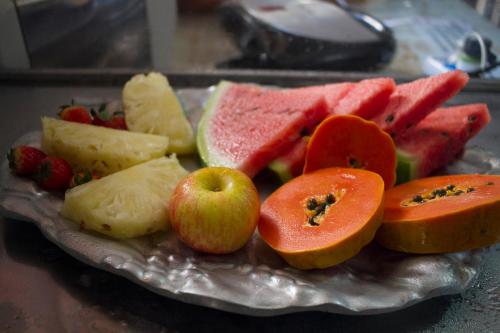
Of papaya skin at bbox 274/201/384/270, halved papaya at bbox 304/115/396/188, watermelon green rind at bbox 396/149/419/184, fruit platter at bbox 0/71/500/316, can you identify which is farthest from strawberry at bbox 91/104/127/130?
watermelon green rind at bbox 396/149/419/184

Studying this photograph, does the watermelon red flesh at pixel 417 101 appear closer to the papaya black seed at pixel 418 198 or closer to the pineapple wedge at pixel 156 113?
the papaya black seed at pixel 418 198

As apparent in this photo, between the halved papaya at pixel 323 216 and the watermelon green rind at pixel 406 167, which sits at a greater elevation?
the halved papaya at pixel 323 216

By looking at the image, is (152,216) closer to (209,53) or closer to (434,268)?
(434,268)

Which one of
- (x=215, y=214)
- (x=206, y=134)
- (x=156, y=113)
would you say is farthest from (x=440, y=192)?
(x=156, y=113)

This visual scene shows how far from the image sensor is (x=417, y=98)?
4.33 ft

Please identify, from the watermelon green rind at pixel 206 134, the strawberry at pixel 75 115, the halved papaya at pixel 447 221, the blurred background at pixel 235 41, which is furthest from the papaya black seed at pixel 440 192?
the blurred background at pixel 235 41

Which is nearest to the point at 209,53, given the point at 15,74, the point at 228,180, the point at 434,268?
the point at 15,74

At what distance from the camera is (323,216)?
40.4 inches

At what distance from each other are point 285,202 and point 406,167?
39cm

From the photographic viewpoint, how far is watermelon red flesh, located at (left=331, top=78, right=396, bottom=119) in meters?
1.35

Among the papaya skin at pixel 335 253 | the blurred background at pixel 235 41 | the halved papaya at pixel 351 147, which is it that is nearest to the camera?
the papaya skin at pixel 335 253

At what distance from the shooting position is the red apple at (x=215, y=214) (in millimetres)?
999

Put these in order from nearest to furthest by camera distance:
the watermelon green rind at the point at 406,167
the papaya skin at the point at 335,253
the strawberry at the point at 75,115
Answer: the papaya skin at the point at 335,253 < the watermelon green rind at the point at 406,167 < the strawberry at the point at 75,115

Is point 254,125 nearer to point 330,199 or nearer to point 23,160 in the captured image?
point 330,199
